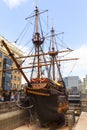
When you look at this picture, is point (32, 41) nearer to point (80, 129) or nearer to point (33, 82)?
point (33, 82)

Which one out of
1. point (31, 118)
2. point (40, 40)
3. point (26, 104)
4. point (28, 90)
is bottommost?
point (31, 118)

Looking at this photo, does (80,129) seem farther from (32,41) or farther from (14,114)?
(32,41)

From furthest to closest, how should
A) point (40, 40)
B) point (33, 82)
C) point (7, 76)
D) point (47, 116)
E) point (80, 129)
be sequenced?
point (7, 76)
point (40, 40)
point (33, 82)
point (47, 116)
point (80, 129)

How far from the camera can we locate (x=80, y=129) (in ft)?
36.1

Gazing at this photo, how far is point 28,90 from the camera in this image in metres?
20.7

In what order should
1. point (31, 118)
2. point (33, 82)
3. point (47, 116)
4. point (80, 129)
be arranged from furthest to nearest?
point (31, 118)
point (33, 82)
point (47, 116)
point (80, 129)

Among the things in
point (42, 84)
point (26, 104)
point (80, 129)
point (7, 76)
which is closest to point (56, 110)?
point (42, 84)

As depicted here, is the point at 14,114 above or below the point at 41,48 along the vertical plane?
below

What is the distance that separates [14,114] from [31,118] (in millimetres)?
4651

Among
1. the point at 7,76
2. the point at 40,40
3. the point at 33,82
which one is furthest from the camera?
the point at 7,76

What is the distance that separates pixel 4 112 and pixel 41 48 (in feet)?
50.0

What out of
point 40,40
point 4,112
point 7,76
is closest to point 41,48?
point 40,40

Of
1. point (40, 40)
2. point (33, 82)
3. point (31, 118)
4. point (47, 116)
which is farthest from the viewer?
point (40, 40)

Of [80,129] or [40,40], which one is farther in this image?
[40,40]
